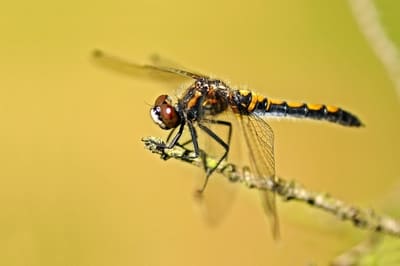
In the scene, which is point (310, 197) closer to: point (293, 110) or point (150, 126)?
point (293, 110)

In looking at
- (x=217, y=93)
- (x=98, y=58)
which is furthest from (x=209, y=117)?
(x=98, y=58)

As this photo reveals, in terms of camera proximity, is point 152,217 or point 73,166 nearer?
point 152,217

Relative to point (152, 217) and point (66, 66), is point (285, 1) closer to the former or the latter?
point (66, 66)

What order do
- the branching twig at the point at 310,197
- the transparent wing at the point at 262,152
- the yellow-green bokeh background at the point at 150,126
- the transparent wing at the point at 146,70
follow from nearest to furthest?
the branching twig at the point at 310,197 < the transparent wing at the point at 262,152 < the transparent wing at the point at 146,70 < the yellow-green bokeh background at the point at 150,126

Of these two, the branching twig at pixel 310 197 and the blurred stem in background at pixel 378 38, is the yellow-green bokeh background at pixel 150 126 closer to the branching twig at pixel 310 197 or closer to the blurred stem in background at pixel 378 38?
the blurred stem in background at pixel 378 38

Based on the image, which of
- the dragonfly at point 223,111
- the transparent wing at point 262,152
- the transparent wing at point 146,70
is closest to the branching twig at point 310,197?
the transparent wing at point 262,152
